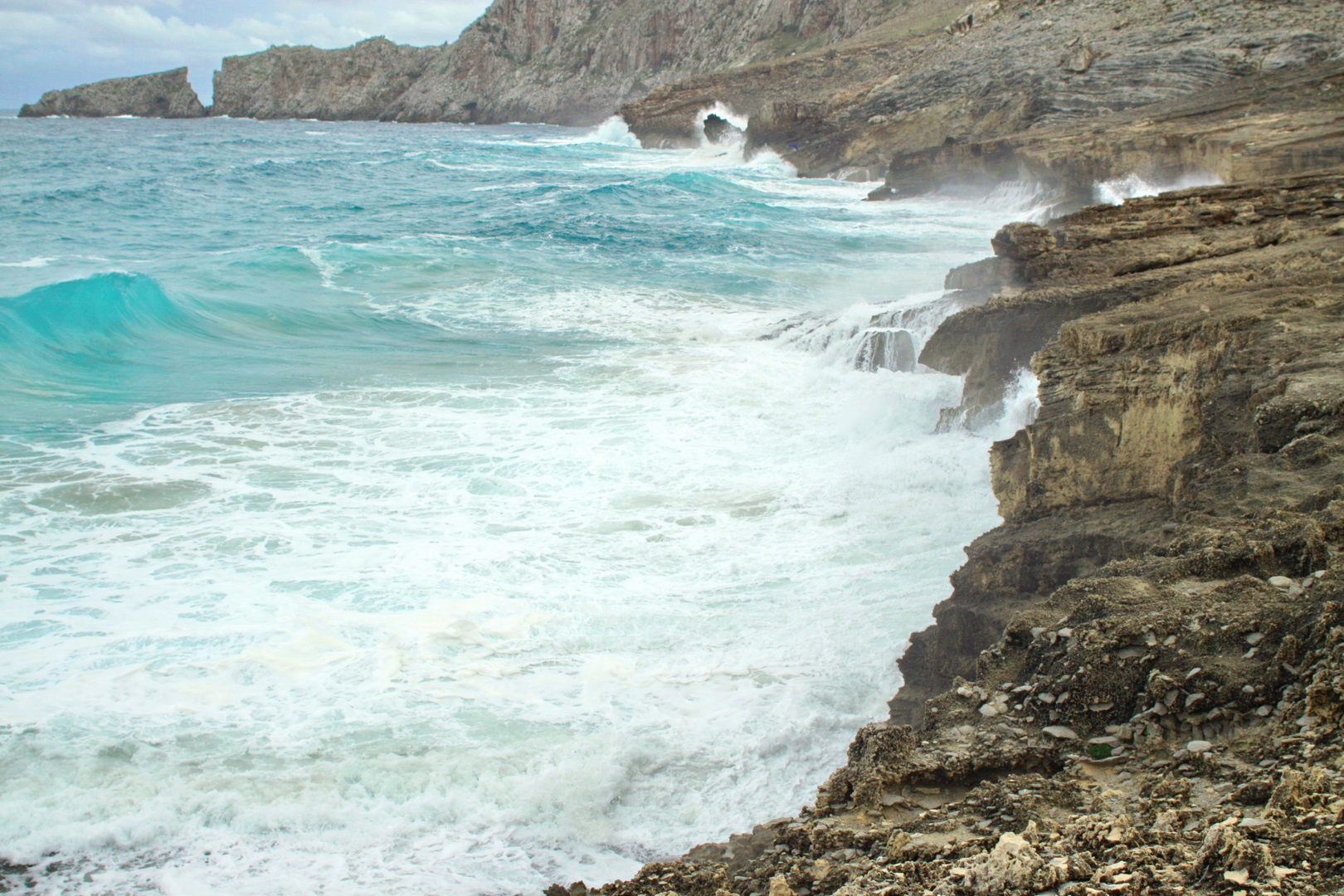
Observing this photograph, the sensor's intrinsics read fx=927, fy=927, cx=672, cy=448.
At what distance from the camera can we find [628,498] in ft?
23.4

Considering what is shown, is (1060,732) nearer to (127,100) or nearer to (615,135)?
(615,135)

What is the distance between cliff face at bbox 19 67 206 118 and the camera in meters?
90.2

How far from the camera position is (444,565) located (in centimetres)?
608

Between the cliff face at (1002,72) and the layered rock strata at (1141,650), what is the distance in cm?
1575

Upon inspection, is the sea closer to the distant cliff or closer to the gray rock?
the gray rock

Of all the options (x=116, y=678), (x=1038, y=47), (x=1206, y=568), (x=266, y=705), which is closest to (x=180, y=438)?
(x=116, y=678)

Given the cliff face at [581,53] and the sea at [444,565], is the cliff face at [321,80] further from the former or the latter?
the sea at [444,565]

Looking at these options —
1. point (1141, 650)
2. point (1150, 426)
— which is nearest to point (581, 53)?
point (1150, 426)

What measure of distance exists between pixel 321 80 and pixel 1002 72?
263ft

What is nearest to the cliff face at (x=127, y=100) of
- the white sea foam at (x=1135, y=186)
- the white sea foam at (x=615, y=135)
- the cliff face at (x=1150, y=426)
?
the white sea foam at (x=615, y=135)

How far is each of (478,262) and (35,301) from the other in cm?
710

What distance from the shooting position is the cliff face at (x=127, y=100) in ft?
296

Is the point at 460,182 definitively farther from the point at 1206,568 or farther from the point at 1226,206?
the point at 1206,568

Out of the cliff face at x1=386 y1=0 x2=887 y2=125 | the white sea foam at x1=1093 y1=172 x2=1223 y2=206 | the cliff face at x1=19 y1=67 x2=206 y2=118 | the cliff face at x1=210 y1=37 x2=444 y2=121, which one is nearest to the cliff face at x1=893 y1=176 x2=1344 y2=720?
the white sea foam at x1=1093 y1=172 x2=1223 y2=206
